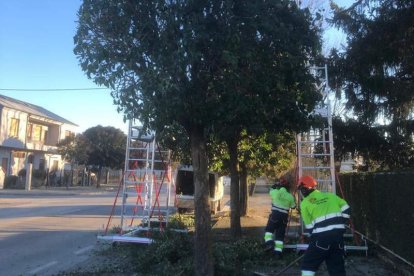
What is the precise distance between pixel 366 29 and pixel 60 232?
36.1 feet

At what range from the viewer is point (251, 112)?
24.7ft

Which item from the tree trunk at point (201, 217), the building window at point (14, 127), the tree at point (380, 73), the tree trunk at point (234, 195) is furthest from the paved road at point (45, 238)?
the building window at point (14, 127)

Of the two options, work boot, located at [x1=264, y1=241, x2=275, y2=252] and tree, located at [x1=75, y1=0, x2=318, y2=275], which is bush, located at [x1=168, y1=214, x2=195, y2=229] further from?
tree, located at [x1=75, y1=0, x2=318, y2=275]

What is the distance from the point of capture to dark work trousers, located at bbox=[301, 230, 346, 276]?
6.32 m

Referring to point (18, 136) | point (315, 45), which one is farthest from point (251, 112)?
point (18, 136)

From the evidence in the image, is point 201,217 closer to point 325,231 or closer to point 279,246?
point 325,231

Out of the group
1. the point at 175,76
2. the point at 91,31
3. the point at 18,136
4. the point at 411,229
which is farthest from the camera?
the point at 18,136

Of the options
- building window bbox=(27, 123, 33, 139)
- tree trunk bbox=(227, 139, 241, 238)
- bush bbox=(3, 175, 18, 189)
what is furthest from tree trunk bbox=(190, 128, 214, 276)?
building window bbox=(27, 123, 33, 139)

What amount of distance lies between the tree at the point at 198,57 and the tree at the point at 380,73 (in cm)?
571

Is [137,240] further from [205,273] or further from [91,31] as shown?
[91,31]

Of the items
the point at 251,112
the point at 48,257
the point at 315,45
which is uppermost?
the point at 315,45

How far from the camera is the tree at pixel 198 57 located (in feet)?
21.5

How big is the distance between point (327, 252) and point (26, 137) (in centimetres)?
4626

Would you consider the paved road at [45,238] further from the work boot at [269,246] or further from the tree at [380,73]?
the tree at [380,73]
